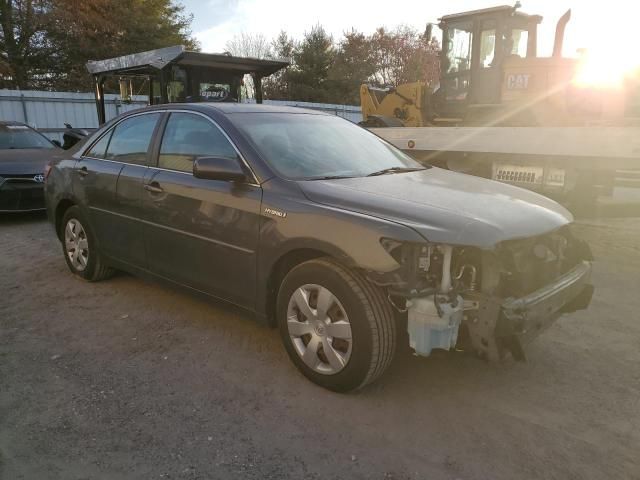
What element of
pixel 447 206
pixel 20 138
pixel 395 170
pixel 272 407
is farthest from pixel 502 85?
pixel 20 138

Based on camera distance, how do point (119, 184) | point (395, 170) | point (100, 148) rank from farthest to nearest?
point (100, 148)
point (119, 184)
point (395, 170)

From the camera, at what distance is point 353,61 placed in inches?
1262

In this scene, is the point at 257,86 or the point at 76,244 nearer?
the point at 76,244

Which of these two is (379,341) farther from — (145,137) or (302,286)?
(145,137)

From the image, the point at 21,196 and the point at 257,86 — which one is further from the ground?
the point at 257,86

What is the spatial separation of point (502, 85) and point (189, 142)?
708 cm

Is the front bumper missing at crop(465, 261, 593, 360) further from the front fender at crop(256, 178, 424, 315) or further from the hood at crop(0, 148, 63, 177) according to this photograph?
the hood at crop(0, 148, 63, 177)

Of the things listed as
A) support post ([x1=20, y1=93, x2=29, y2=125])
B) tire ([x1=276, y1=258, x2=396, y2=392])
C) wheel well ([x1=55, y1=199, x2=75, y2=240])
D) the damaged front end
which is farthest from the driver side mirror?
support post ([x1=20, y1=93, x2=29, y2=125])

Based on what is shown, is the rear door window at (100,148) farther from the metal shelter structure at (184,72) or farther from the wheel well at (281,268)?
the metal shelter structure at (184,72)

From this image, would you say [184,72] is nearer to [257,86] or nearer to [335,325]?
[257,86]

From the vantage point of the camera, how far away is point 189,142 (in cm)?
399

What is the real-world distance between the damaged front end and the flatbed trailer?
4322mm

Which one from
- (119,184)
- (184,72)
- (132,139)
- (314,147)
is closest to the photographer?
(314,147)

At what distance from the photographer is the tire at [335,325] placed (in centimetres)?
288
